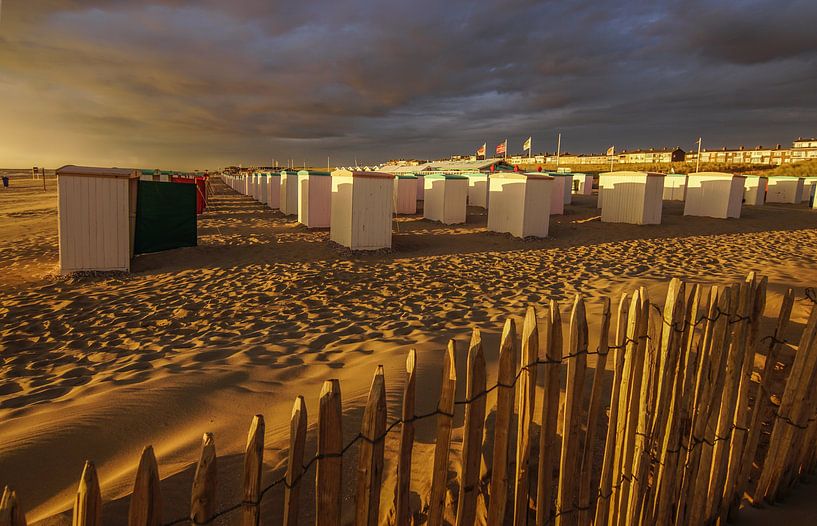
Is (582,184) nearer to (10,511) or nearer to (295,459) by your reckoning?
(295,459)

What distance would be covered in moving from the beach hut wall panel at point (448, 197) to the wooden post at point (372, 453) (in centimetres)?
1813

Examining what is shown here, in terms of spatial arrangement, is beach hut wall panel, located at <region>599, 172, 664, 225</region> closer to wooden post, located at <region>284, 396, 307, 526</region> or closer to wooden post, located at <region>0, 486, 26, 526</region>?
wooden post, located at <region>284, 396, 307, 526</region>

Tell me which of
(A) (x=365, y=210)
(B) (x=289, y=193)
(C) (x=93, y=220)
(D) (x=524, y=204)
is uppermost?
(B) (x=289, y=193)

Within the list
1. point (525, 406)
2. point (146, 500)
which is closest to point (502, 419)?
point (525, 406)

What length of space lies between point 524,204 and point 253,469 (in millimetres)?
15177

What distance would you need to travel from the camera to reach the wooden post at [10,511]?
1096 millimetres

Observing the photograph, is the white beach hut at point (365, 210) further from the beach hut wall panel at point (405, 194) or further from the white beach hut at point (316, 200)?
the beach hut wall panel at point (405, 194)

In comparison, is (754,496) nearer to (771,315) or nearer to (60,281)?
(771,315)

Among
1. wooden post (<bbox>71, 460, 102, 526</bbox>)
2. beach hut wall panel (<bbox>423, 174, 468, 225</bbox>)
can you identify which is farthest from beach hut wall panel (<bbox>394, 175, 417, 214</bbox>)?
wooden post (<bbox>71, 460, 102, 526</bbox>)

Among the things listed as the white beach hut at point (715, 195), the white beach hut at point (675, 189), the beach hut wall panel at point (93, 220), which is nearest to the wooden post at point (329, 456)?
the beach hut wall panel at point (93, 220)

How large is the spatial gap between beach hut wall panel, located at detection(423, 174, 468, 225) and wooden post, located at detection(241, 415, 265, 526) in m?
18.4

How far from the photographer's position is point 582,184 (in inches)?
1599

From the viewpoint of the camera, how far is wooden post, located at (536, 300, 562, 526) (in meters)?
1.95

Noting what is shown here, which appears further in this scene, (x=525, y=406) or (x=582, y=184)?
(x=582, y=184)
